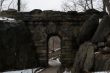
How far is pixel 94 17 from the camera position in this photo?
1916cm

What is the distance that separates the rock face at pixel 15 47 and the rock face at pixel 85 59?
4.70 metres

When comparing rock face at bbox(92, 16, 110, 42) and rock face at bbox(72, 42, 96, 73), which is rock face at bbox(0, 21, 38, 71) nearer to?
rock face at bbox(72, 42, 96, 73)

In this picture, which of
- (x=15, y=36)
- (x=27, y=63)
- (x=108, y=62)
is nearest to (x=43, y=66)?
(x=27, y=63)

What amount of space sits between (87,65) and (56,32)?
808 centimetres

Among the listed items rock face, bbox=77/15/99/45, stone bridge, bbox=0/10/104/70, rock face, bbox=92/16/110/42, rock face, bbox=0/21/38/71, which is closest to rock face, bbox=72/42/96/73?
rock face, bbox=92/16/110/42

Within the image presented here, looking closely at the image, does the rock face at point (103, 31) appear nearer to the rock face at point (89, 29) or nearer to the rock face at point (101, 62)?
the rock face at point (89, 29)

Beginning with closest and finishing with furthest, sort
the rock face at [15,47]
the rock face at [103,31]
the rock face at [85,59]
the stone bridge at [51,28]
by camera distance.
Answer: the rock face at [85,59], the rock face at [103,31], the rock face at [15,47], the stone bridge at [51,28]

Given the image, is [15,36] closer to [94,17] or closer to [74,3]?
[94,17]

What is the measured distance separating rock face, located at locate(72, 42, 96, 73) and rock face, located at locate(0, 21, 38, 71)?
4.70 meters

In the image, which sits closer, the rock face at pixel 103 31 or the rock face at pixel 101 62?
the rock face at pixel 101 62

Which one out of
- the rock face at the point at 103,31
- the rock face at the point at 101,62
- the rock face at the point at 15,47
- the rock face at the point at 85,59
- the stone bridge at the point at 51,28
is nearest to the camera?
the rock face at the point at 101,62

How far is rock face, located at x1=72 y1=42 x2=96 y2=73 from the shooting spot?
14.5 meters

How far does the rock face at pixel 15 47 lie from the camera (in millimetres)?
18453

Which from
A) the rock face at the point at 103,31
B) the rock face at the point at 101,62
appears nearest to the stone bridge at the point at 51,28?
the rock face at the point at 103,31
